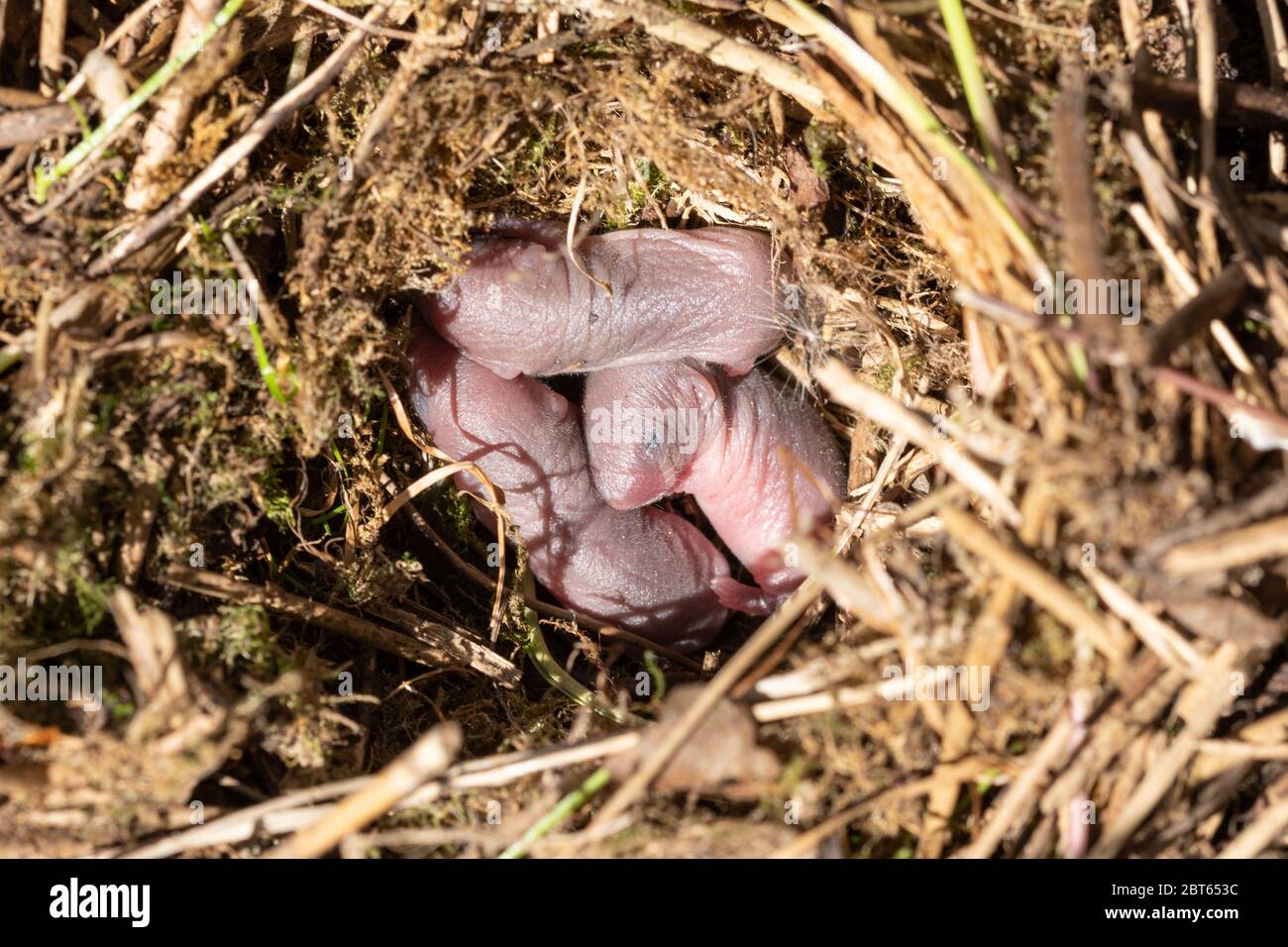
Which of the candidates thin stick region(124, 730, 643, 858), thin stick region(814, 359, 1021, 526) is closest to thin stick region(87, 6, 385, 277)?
thin stick region(124, 730, 643, 858)

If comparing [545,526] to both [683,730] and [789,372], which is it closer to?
[789,372]

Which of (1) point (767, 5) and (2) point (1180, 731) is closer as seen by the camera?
(2) point (1180, 731)

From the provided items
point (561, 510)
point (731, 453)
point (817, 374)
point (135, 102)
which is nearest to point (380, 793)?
point (817, 374)

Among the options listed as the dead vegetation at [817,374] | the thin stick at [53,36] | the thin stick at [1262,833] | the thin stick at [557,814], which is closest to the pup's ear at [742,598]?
the dead vegetation at [817,374]

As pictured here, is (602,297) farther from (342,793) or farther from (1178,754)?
(1178,754)

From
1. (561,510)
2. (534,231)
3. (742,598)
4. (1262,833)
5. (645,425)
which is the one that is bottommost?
(1262,833)

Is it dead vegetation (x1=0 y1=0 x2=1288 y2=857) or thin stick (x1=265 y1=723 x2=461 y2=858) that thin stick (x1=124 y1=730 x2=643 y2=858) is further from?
thin stick (x1=265 y1=723 x2=461 y2=858)
